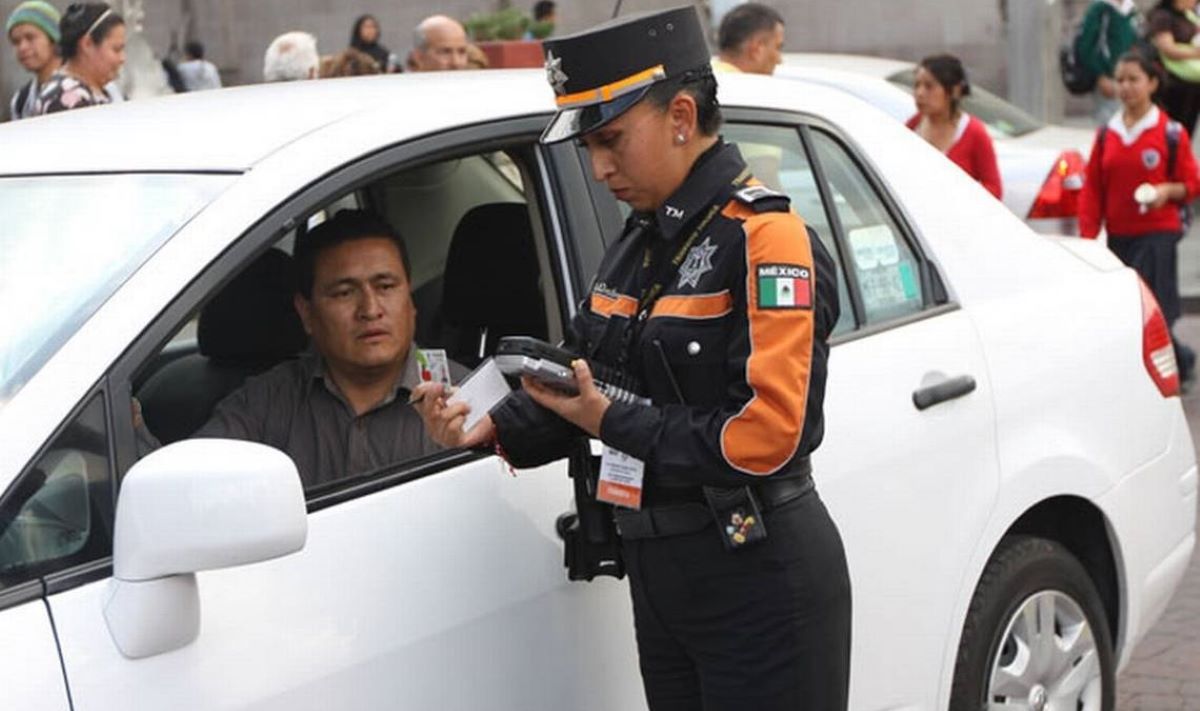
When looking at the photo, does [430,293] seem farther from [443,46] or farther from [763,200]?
[443,46]

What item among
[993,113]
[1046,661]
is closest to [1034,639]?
[1046,661]

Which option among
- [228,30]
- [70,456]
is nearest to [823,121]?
[70,456]

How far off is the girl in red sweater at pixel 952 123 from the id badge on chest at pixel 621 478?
688cm

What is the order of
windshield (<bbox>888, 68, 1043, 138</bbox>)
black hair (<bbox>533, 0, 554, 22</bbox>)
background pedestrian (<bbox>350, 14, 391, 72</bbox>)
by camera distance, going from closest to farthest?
windshield (<bbox>888, 68, 1043, 138</bbox>), background pedestrian (<bbox>350, 14, 391, 72</bbox>), black hair (<bbox>533, 0, 554, 22</bbox>)

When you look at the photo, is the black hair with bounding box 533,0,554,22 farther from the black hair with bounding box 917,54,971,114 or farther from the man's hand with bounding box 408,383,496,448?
the man's hand with bounding box 408,383,496,448

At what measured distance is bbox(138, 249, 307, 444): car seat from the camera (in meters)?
3.62

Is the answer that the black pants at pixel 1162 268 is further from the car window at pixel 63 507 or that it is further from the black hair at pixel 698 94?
the car window at pixel 63 507

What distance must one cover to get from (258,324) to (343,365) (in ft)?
0.98

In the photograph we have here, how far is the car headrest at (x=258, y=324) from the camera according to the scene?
145 inches

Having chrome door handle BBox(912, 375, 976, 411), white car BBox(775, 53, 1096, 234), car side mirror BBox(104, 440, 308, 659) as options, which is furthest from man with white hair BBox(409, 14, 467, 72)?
car side mirror BBox(104, 440, 308, 659)

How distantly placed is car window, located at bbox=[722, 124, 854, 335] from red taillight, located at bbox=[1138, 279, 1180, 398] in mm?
936

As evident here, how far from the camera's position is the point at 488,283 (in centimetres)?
387

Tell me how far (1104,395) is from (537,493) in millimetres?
1650

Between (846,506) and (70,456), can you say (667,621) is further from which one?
(70,456)
